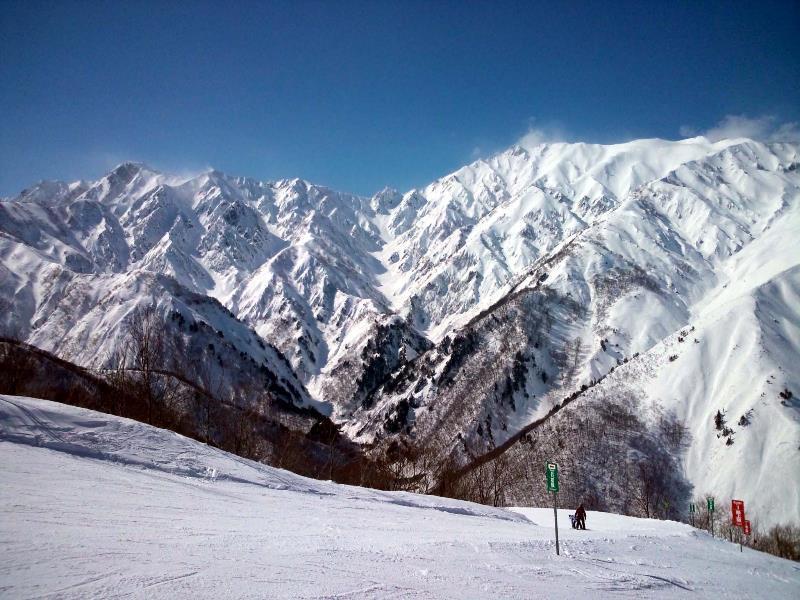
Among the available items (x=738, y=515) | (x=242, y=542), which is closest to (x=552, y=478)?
(x=242, y=542)

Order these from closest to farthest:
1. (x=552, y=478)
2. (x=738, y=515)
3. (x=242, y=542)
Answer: (x=242, y=542) → (x=552, y=478) → (x=738, y=515)

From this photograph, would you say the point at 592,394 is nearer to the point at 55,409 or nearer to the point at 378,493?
the point at 378,493

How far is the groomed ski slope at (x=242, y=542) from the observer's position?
11273 millimetres

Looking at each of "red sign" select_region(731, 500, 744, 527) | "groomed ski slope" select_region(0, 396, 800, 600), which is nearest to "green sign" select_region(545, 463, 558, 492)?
"groomed ski slope" select_region(0, 396, 800, 600)

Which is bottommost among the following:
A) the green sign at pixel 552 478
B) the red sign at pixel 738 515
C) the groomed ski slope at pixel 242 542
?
the groomed ski slope at pixel 242 542

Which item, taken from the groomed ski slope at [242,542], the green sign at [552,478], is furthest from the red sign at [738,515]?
the green sign at [552,478]

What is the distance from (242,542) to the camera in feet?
48.1

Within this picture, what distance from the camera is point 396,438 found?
193875 mm

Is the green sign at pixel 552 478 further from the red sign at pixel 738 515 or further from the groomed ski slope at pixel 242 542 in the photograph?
the red sign at pixel 738 515

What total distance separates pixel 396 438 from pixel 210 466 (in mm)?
172427

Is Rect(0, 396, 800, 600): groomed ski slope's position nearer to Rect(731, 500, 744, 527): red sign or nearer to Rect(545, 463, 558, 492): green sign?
Rect(545, 463, 558, 492): green sign

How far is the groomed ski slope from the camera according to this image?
11.3 meters

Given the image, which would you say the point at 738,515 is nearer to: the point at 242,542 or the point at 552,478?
the point at 552,478

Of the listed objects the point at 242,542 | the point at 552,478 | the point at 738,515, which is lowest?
the point at 242,542
